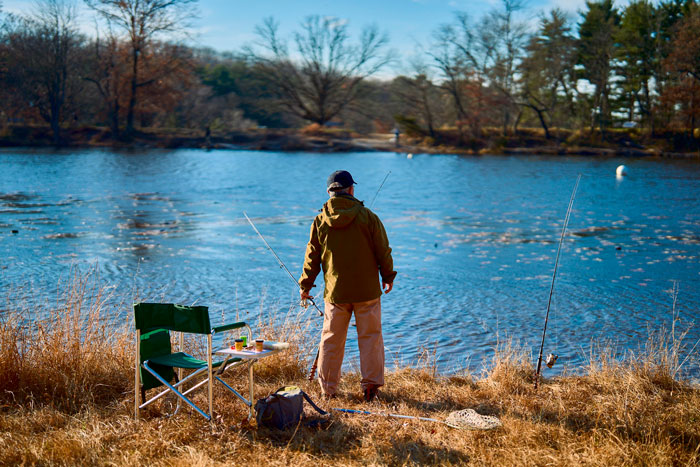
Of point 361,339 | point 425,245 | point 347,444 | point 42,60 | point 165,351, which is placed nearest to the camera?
point 347,444

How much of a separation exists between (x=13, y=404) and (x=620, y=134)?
171 ft

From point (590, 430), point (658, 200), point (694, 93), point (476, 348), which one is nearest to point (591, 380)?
point (590, 430)

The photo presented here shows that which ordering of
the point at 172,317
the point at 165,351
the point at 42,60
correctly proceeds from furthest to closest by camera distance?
the point at 42,60 → the point at 165,351 → the point at 172,317

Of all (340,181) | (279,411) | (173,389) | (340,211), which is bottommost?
(279,411)

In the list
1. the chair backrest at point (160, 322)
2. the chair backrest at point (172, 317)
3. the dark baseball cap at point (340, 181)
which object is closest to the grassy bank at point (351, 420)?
the chair backrest at point (160, 322)

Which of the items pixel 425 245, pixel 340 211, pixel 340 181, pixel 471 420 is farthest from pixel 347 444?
pixel 425 245

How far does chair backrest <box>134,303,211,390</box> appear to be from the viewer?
14.4ft

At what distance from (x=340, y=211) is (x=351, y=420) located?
1.52m

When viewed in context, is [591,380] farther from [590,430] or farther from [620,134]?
[620,134]

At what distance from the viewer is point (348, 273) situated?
17.2 ft

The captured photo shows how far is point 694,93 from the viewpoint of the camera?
46.9 metres

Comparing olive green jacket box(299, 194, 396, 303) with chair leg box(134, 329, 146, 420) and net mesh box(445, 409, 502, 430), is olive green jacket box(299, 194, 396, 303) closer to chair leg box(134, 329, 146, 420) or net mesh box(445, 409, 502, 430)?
net mesh box(445, 409, 502, 430)

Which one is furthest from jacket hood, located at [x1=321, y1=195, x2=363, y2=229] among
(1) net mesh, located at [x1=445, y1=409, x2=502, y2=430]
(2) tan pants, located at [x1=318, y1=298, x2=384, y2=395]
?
(1) net mesh, located at [x1=445, y1=409, x2=502, y2=430]

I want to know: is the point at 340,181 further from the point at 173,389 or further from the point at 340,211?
the point at 173,389
